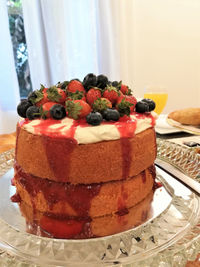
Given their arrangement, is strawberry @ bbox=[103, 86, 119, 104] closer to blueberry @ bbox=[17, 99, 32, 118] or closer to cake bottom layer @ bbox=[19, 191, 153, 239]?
blueberry @ bbox=[17, 99, 32, 118]

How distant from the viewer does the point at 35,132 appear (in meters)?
1.11

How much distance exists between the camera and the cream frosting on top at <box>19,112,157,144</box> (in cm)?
103

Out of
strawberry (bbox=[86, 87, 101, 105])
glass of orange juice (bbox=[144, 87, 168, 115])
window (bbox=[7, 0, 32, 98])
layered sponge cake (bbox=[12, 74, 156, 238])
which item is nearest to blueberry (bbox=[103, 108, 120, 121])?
layered sponge cake (bbox=[12, 74, 156, 238])

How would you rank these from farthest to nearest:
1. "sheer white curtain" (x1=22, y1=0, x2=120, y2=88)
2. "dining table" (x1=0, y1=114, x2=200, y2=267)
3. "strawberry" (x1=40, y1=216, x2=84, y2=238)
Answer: "sheer white curtain" (x1=22, y1=0, x2=120, y2=88) < "strawberry" (x1=40, y1=216, x2=84, y2=238) < "dining table" (x1=0, y1=114, x2=200, y2=267)

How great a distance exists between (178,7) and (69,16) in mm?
1744

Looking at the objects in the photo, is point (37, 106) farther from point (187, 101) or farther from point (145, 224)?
point (187, 101)

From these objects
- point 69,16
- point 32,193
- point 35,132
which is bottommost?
point 32,193

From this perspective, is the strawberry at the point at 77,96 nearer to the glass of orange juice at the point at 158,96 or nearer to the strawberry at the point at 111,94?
the strawberry at the point at 111,94

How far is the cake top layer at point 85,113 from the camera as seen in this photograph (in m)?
1.04

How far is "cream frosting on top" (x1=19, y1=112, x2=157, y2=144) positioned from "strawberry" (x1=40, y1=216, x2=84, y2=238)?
0.34m

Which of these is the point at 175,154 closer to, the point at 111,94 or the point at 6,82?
the point at 111,94

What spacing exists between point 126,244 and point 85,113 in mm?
530

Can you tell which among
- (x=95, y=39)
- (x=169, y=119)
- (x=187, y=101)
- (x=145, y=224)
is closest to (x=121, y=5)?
(x=95, y=39)

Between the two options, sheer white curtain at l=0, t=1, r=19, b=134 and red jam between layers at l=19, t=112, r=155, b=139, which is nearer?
red jam between layers at l=19, t=112, r=155, b=139
